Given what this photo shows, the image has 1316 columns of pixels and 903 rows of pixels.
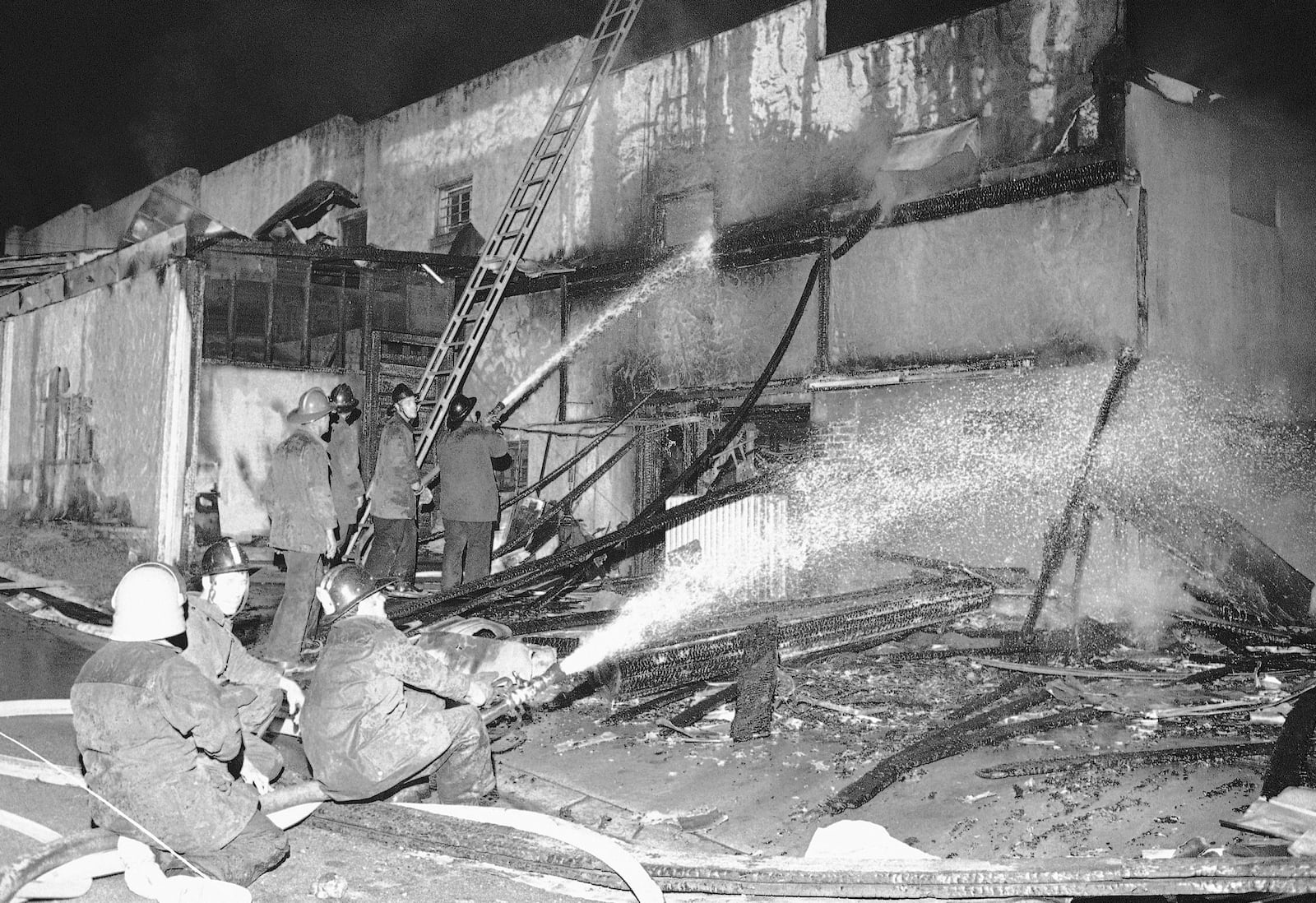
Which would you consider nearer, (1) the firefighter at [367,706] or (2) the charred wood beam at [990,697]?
(1) the firefighter at [367,706]

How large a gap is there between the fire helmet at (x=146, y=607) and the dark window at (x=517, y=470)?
10.3 m

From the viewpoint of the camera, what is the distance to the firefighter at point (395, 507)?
919 cm

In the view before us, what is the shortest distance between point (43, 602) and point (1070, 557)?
10.6 metres

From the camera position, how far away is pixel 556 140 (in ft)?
45.3

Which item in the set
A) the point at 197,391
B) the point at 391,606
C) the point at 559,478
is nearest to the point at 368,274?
the point at 197,391

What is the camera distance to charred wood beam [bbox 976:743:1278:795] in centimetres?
501

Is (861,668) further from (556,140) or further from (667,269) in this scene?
(556,140)

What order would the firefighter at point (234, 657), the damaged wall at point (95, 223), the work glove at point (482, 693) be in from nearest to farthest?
the firefighter at point (234, 657) → the work glove at point (482, 693) → the damaged wall at point (95, 223)

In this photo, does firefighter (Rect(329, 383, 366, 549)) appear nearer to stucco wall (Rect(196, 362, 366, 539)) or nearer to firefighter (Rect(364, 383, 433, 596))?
firefighter (Rect(364, 383, 433, 596))

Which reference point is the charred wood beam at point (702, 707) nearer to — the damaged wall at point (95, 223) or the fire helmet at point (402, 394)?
the fire helmet at point (402, 394)

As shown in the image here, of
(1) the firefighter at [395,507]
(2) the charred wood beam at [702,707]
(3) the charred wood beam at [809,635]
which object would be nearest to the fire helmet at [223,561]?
(3) the charred wood beam at [809,635]

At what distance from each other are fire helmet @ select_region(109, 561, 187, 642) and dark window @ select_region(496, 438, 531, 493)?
10281 millimetres

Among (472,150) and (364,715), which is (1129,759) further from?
(472,150)

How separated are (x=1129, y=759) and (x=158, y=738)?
15.8 ft
